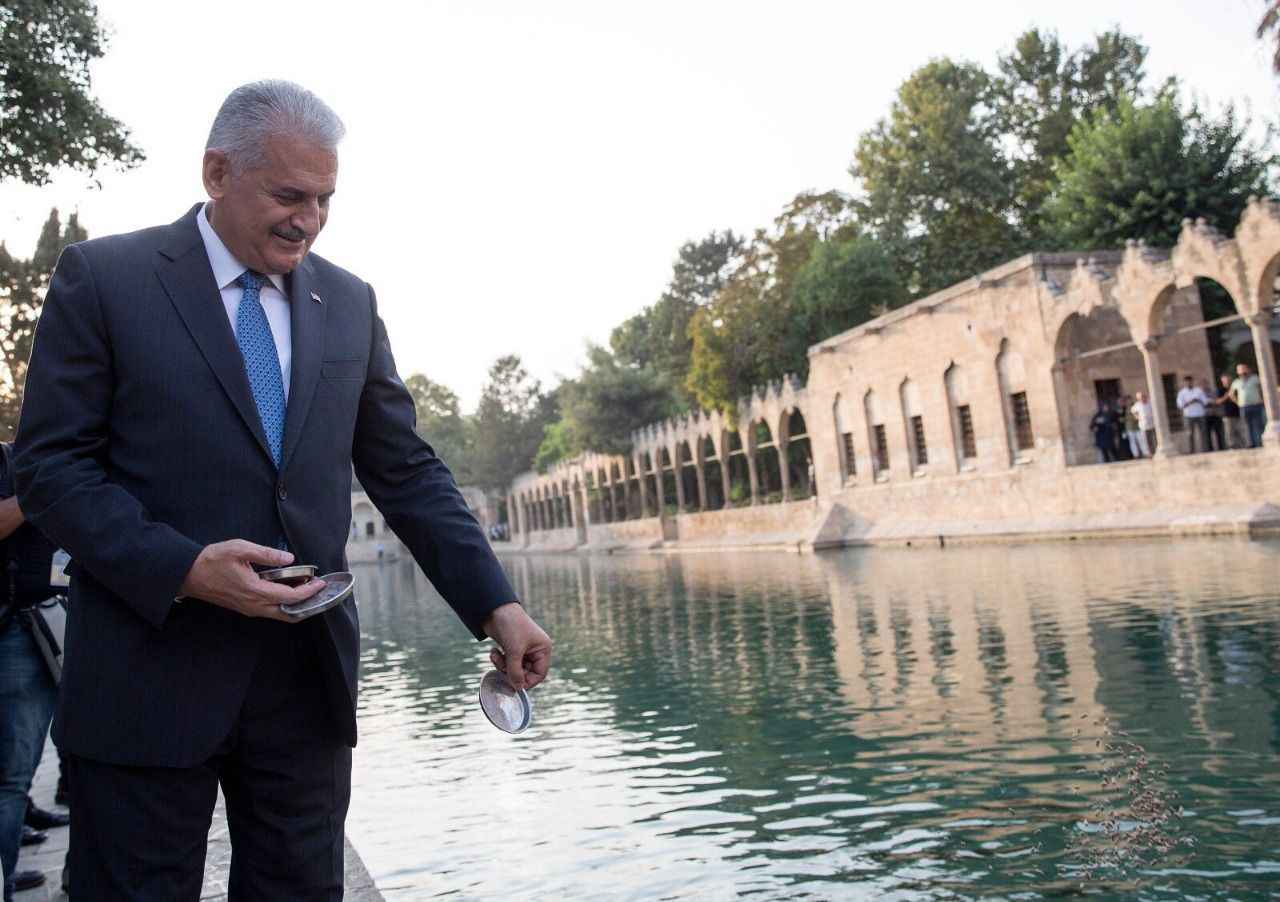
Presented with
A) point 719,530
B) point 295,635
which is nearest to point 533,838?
point 295,635

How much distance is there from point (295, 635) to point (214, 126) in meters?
0.97

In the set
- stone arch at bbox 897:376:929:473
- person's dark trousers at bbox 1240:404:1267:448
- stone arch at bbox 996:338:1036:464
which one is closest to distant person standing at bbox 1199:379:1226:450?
person's dark trousers at bbox 1240:404:1267:448

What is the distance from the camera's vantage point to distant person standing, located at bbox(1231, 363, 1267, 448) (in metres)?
20.6

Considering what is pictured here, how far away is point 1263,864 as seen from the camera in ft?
13.5

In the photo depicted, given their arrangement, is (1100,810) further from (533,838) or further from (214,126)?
(214,126)

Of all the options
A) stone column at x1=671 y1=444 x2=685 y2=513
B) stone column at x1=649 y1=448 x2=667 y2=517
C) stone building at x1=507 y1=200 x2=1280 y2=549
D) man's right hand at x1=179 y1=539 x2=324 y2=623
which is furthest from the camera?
stone column at x1=649 y1=448 x2=667 y2=517

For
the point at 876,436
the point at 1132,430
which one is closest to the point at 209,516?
the point at 1132,430

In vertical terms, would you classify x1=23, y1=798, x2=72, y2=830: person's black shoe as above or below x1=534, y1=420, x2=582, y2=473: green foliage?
below

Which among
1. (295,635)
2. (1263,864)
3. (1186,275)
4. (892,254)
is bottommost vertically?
(1263,864)

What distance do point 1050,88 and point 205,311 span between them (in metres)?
52.6

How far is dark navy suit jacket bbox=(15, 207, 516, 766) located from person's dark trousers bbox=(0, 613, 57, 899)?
2127 millimetres

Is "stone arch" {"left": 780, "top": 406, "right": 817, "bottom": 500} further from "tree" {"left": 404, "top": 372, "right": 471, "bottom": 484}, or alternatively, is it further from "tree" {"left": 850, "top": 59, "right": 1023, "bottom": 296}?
"tree" {"left": 404, "top": 372, "right": 471, "bottom": 484}

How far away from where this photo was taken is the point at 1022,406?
93.0ft

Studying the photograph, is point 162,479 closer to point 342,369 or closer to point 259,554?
point 259,554
